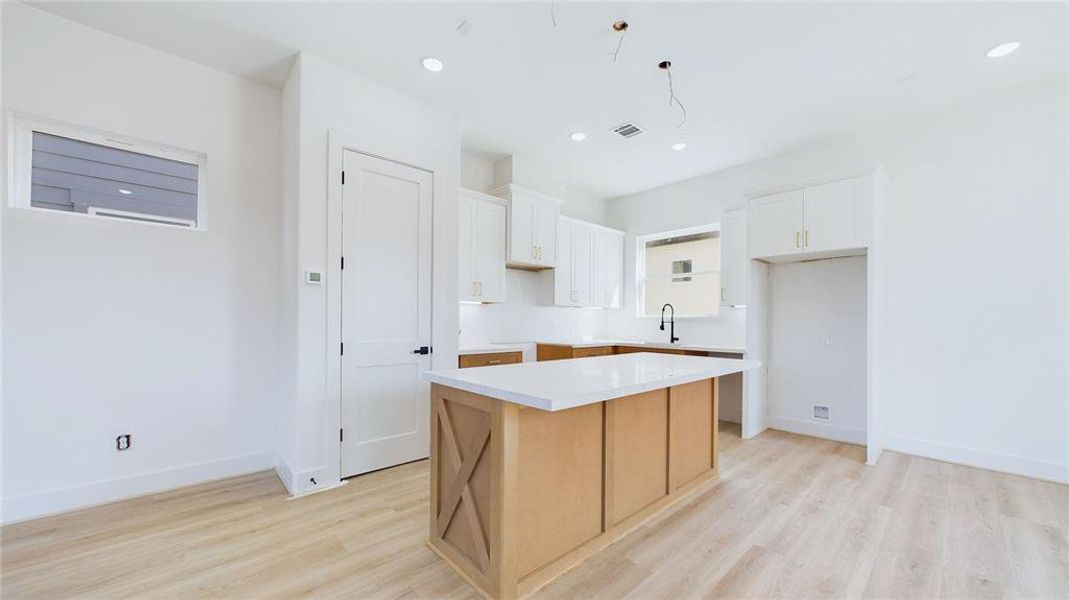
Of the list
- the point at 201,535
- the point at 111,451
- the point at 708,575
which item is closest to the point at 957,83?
the point at 708,575

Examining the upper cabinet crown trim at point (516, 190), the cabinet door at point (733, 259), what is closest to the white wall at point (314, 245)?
the upper cabinet crown trim at point (516, 190)

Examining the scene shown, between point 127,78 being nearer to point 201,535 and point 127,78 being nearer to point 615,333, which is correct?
point 201,535

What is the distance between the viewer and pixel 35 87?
99.3 inches

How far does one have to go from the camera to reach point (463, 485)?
1947 millimetres

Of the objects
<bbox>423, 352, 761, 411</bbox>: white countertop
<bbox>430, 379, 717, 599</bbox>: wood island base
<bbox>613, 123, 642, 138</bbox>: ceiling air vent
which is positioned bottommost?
<bbox>430, 379, 717, 599</bbox>: wood island base

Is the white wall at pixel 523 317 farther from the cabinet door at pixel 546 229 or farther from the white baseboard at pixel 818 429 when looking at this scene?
the white baseboard at pixel 818 429

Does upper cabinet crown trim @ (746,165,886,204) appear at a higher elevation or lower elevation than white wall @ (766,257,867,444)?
higher

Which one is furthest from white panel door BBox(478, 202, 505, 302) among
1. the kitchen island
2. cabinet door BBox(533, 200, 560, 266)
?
the kitchen island

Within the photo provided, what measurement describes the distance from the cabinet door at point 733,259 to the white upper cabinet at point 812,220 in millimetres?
390

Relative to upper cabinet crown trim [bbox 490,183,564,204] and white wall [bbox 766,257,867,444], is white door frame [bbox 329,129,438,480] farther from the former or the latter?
white wall [bbox 766,257,867,444]

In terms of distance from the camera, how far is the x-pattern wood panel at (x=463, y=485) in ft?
6.07

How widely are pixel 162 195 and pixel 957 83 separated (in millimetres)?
5816

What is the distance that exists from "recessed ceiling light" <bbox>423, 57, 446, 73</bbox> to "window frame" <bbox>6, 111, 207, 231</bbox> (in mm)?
1740

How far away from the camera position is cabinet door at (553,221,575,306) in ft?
17.2
